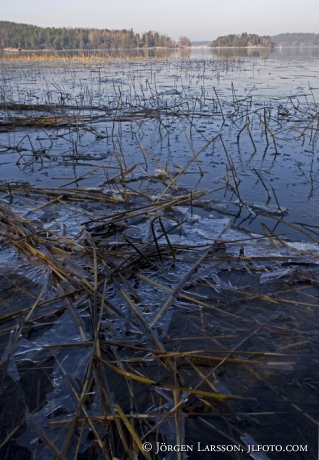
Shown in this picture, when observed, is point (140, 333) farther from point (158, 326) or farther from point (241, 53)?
point (241, 53)

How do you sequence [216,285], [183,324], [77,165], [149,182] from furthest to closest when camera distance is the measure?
1. [77,165]
2. [149,182]
3. [216,285]
4. [183,324]

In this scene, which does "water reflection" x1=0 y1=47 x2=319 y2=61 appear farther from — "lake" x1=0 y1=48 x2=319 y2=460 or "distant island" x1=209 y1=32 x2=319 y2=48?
"distant island" x1=209 y1=32 x2=319 y2=48

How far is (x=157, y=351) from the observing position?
1827 mm

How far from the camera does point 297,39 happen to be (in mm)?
95062

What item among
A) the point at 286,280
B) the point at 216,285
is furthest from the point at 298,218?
the point at 216,285

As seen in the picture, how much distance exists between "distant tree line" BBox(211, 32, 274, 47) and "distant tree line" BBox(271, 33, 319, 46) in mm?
13017

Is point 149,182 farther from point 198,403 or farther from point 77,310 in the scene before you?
point 198,403

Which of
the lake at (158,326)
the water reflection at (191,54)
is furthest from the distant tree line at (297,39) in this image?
the lake at (158,326)

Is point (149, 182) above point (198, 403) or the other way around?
above

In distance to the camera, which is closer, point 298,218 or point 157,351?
point 157,351

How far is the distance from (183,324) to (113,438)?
2.72 feet

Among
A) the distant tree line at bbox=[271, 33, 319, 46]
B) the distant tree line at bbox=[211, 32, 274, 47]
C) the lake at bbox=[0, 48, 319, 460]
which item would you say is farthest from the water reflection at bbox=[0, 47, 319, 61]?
the distant tree line at bbox=[271, 33, 319, 46]

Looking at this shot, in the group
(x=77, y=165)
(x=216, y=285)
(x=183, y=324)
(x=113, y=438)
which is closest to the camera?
(x=113, y=438)

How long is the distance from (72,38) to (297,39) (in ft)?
197
